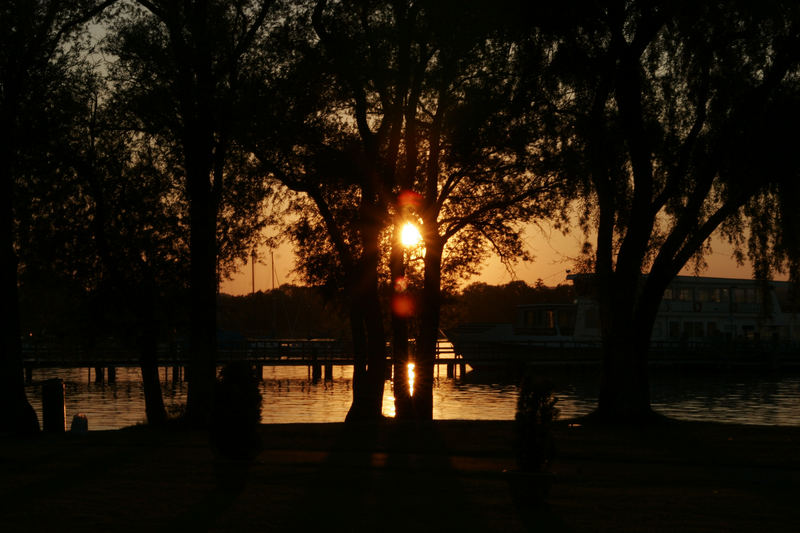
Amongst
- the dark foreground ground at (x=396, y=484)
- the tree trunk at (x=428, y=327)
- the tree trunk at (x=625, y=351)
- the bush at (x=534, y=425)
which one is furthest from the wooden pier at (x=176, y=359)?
the bush at (x=534, y=425)

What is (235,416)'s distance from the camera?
11523 mm

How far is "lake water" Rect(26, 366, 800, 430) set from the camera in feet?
139

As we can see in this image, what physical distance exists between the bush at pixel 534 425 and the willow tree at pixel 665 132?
32.2 ft

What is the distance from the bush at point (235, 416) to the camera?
11500 millimetres

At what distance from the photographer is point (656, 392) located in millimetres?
56781

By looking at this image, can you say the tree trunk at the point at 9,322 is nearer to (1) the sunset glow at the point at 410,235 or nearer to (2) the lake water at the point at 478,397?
(1) the sunset glow at the point at 410,235

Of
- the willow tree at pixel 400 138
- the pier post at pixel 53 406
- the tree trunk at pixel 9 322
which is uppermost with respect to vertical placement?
the willow tree at pixel 400 138

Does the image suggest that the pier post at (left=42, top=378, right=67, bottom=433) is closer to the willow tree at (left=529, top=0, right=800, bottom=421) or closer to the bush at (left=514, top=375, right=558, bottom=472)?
the willow tree at (left=529, top=0, right=800, bottom=421)

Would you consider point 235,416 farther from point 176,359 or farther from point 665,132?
point 176,359

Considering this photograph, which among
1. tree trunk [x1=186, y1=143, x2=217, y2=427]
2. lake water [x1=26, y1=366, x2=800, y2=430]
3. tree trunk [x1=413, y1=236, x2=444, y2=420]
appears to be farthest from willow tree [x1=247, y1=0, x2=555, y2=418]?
lake water [x1=26, y1=366, x2=800, y2=430]

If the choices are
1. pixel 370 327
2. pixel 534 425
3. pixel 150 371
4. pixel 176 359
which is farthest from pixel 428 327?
pixel 176 359

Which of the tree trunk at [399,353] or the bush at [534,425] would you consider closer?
the bush at [534,425]

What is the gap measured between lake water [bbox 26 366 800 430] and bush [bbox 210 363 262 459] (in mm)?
23110

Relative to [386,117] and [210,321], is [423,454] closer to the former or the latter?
[210,321]
